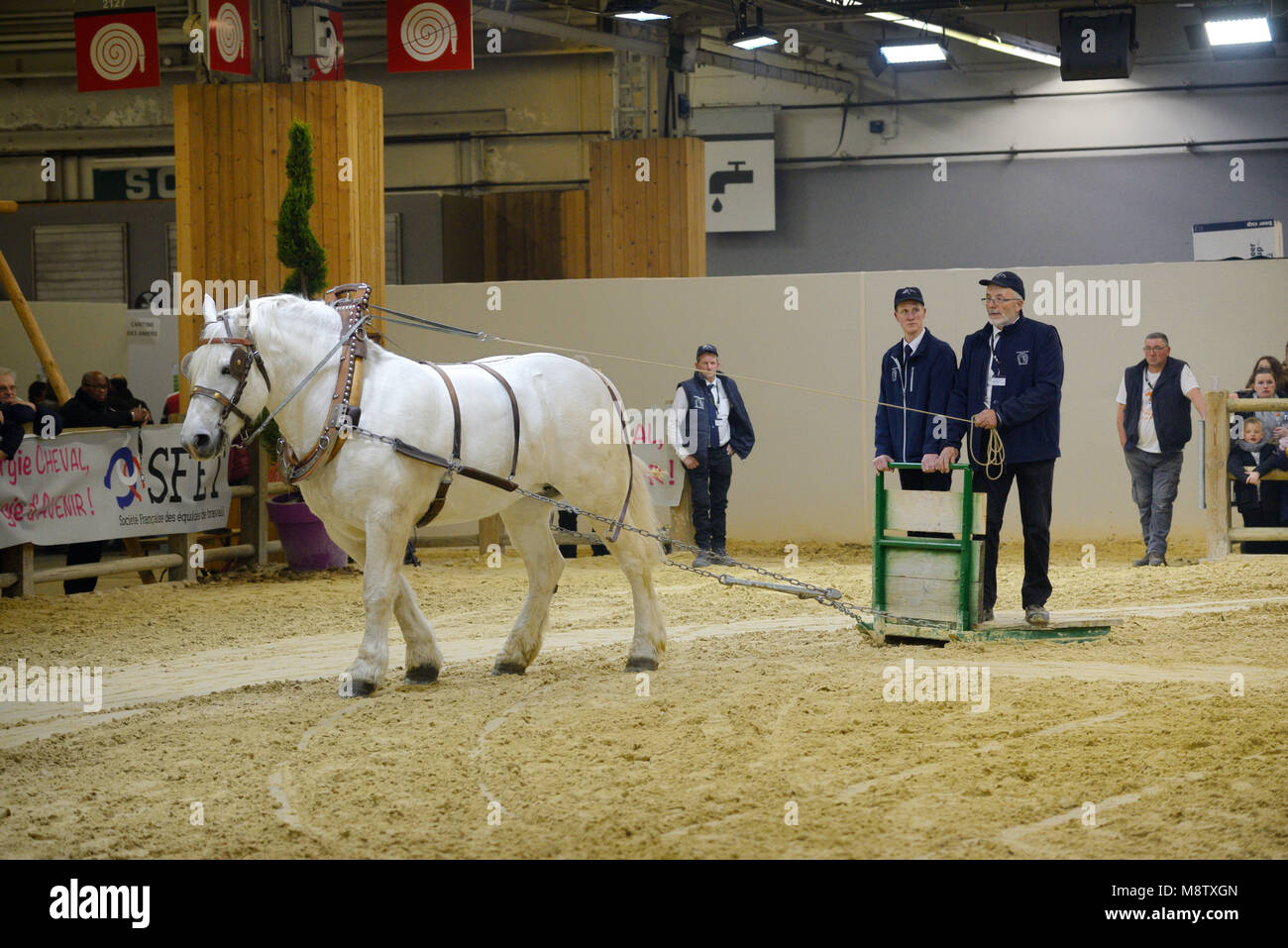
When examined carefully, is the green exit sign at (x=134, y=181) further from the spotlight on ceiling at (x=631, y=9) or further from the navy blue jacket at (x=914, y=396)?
the navy blue jacket at (x=914, y=396)

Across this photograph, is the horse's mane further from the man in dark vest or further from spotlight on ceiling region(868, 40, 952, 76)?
spotlight on ceiling region(868, 40, 952, 76)

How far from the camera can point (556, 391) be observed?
6.98 m

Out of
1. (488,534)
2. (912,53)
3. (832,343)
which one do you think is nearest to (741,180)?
(912,53)

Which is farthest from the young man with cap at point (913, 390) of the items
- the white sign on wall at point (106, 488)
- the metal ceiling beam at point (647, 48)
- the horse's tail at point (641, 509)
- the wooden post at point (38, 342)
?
the metal ceiling beam at point (647, 48)

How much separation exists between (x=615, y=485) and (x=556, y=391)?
58 cm

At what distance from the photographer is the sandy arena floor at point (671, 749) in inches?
162

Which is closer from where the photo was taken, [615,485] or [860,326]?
[615,485]

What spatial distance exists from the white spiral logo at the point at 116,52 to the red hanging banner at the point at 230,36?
3.20 feet

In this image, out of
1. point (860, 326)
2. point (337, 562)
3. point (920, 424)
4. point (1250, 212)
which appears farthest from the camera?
point (1250, 212)

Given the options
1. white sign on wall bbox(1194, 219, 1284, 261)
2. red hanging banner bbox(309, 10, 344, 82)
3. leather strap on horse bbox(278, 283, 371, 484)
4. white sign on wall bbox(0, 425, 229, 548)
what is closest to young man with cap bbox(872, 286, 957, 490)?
leather strap on horse bbox(278, 283, 371, 484)

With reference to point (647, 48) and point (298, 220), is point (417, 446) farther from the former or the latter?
point (647, 48)

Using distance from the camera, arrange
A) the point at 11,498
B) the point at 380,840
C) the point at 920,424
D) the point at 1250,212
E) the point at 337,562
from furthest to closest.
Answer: the point at 1250,212 < the point at 337,562 < the point at 11,498 < the point at 920,424 < the point at 380,840

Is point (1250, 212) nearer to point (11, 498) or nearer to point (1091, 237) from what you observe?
point (1091, 237)
